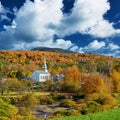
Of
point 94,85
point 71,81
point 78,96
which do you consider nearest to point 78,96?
point 78,96

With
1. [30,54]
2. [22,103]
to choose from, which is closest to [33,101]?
[22,103]

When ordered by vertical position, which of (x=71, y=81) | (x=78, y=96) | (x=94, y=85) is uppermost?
(x=71, y=81)

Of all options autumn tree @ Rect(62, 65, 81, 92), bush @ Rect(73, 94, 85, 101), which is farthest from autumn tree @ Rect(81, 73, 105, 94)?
autumn tree @ Rect(62, 65, 81, 92)

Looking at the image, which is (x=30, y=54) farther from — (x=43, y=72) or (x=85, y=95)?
(x=85, y=95)

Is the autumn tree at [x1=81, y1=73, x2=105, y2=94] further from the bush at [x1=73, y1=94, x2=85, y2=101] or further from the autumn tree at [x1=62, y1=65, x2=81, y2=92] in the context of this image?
the autumn tree at [x1=62, y1=65, x2=81, y2=92]

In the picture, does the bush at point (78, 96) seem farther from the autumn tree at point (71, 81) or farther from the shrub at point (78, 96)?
the autumn tree at point (71, 81)

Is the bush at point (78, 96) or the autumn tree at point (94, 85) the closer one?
the autumn tree at point (94, 85)

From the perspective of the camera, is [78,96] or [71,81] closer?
[78,96]

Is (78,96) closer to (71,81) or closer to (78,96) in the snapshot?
(78,96)

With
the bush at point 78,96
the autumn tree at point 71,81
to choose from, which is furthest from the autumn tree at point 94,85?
the autumn tree at point 71,81

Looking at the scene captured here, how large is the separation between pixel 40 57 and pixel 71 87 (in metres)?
86.8

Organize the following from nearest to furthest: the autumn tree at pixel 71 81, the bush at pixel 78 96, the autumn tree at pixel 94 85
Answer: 1. the autumn tree at pixel 94 85
2. the bush at pixel 78 96
3. the autumn tree at pixel 71 81

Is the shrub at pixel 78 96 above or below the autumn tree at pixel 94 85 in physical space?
below

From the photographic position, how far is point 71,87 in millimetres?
70812
